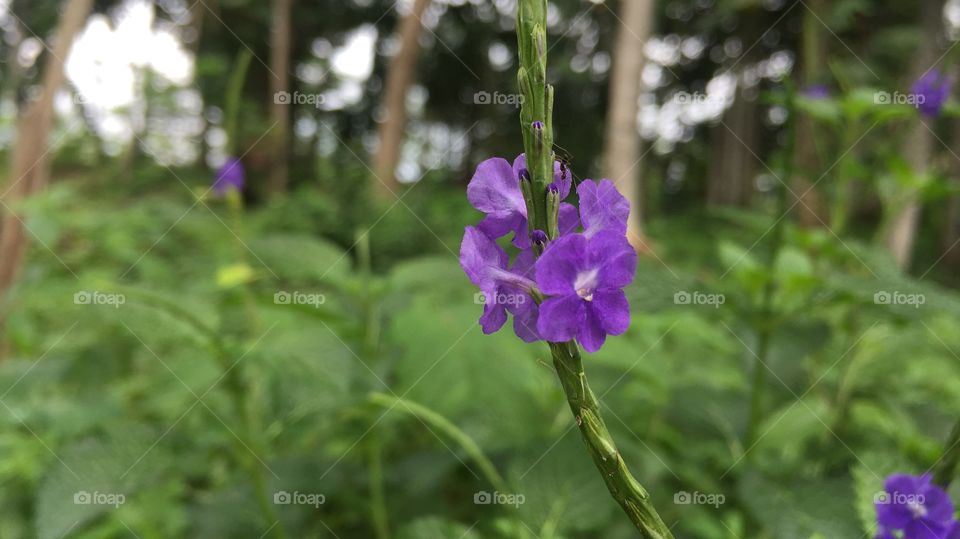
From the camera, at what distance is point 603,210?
0.75m

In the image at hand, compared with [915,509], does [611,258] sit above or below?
above

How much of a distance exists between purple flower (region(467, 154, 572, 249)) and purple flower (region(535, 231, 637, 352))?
0.25 ft

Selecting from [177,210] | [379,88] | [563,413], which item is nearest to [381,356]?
[563,413]

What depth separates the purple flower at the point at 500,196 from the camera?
740mm

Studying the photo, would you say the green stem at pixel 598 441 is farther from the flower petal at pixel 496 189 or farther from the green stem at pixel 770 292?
the green stem at pixel 770 292

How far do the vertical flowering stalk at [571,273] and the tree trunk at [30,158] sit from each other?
363 centimetres

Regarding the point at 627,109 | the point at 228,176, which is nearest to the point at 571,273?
the point at 228,176

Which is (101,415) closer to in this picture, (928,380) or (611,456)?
(611,456)

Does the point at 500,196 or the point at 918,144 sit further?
the point at 918,144

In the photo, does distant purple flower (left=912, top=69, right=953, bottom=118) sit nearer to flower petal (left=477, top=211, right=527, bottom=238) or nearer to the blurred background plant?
the blurred background plant

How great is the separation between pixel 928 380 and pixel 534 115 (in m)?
3.66

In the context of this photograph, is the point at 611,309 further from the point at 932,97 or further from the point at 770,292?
the point at 932,97

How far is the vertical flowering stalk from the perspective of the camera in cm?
65

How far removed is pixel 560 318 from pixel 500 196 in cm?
16
